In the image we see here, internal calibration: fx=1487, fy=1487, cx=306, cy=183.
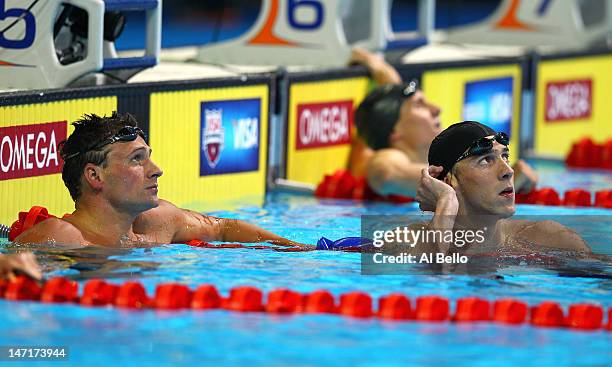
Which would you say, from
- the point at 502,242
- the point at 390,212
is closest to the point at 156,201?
the point at 502,242

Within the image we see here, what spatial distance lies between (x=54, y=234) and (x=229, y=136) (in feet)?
8.69

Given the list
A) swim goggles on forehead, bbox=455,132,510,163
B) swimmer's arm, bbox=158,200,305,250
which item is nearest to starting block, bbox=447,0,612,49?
swimmer's arm, bbox=158,200,305,250

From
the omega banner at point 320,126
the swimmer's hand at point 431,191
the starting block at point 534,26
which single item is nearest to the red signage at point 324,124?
the omega banner at point 320,126

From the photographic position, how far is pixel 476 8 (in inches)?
785

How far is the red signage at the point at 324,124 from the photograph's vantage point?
9.02m

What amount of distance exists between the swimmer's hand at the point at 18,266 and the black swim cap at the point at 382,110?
3.76 m

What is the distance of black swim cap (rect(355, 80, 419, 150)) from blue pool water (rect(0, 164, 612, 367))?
8.35 ft

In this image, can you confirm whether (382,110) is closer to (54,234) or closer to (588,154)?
(588,154)

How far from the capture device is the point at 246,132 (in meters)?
8.66

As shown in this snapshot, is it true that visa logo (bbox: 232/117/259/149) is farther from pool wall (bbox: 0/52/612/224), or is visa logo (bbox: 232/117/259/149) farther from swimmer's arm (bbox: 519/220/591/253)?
swimmer's arm (bbox: 519/220/591/253)

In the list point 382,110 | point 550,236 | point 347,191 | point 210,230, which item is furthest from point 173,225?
point 382,110

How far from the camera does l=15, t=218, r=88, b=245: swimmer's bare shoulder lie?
598 cm
